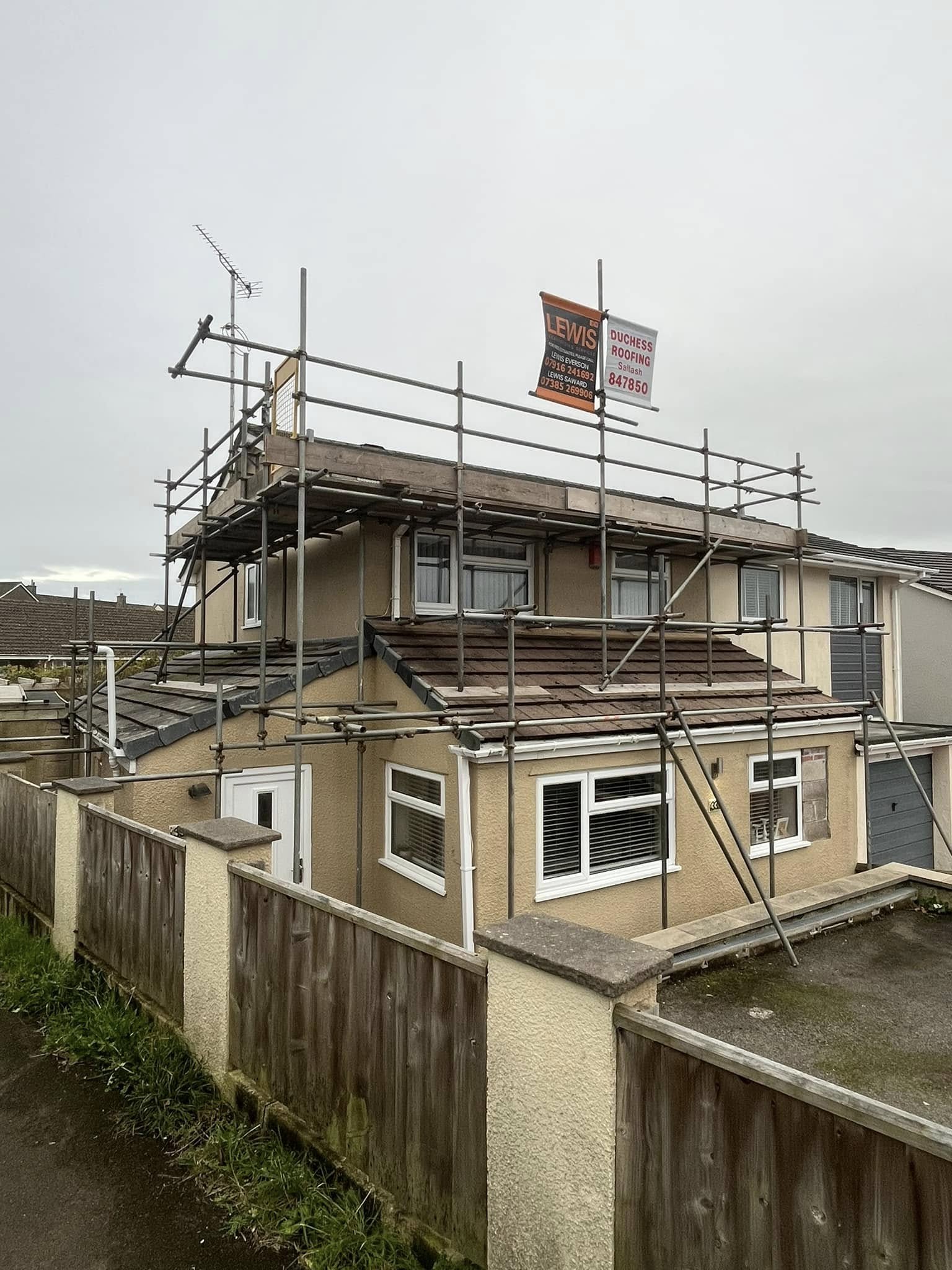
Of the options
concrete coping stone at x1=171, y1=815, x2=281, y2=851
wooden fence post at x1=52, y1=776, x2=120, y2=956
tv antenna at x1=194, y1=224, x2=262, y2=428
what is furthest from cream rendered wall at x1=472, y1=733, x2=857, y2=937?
tv antenna at x1=194, y1=224, x2=262, y2=428

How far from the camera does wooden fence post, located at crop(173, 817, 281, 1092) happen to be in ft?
13.8

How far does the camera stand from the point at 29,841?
721cm

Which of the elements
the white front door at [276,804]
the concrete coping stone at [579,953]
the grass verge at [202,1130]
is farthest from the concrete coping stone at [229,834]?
the white front door at [276,804]

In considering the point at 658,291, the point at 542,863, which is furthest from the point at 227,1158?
the point at 658,291

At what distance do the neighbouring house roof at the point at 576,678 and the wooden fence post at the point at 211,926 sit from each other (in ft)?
8.08

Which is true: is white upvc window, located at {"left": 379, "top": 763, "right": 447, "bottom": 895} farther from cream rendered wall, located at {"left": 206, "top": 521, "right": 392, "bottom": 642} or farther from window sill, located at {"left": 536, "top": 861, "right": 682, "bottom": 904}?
cream rendered wall, located at {"left": 206, "top": 521, "right": 392, "bottom": 642}

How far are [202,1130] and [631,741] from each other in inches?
205

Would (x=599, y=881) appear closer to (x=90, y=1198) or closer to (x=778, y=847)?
(x=778, y=847)

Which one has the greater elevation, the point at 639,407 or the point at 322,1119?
the point at 639,407

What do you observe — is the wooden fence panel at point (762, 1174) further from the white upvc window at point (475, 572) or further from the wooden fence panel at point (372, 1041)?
the white upvc window at point (475, 572)

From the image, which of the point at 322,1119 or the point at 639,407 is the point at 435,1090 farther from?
the point at 639,407

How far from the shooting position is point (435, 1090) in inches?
118

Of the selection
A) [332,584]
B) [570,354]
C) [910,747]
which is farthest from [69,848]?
[910,747]

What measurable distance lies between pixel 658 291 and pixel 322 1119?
63.7m
